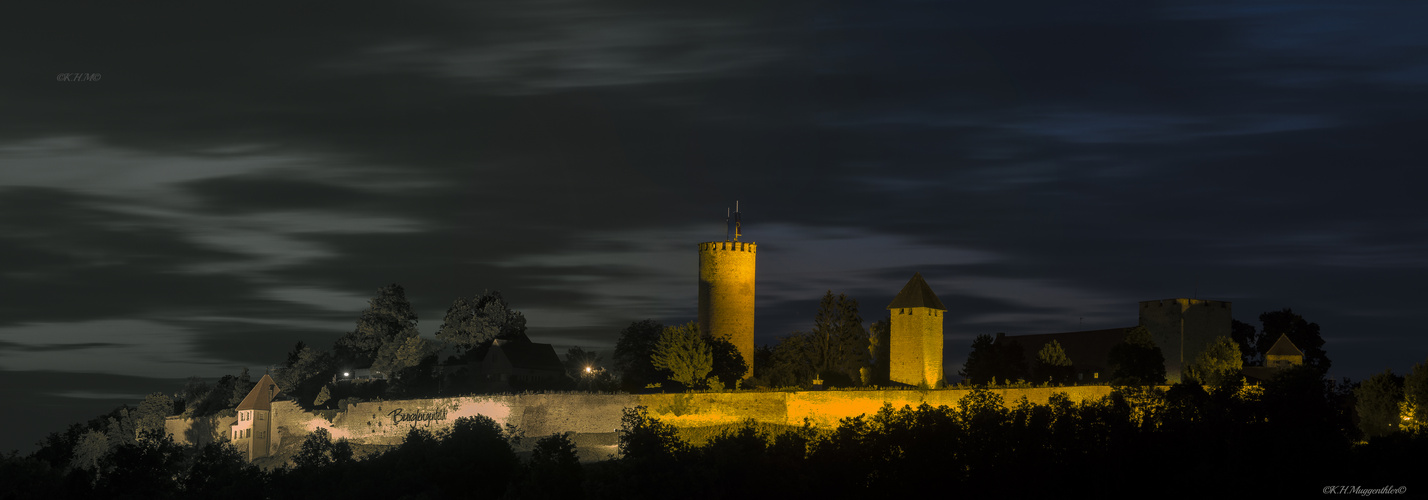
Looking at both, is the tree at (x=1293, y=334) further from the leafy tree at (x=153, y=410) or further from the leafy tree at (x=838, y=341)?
the leafy tree at (x=153, y=410)

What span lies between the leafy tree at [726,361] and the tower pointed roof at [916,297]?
6.58 meters

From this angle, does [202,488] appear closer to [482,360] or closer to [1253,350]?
[482,360]

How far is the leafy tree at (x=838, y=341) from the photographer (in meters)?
56.8

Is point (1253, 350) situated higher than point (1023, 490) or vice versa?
point (1253, 350)

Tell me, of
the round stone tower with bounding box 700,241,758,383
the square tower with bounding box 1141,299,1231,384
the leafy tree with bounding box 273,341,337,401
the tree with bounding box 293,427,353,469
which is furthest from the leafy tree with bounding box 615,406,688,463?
the leafy tree with bounding box 273,341,337,401

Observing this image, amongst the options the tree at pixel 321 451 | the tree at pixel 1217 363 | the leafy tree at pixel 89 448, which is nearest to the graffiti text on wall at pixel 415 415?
the tree at pixel 321 451

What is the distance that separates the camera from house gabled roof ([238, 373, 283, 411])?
2167 inches

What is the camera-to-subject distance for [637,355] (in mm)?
54281

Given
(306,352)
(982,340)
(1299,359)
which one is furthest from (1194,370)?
(306,352)

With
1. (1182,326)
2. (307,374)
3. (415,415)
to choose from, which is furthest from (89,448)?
(1182,326)

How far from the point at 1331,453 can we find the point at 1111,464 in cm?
613

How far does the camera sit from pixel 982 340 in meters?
61.1

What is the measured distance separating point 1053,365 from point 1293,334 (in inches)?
563

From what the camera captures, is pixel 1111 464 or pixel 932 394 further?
pixel 932 394
